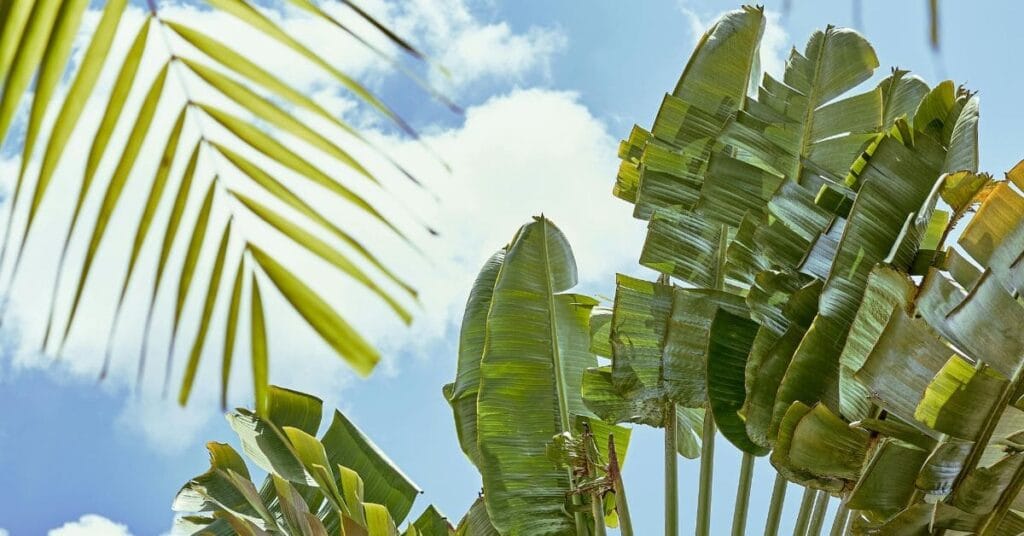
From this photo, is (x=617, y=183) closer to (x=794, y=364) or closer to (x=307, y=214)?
(x=794, y=364)

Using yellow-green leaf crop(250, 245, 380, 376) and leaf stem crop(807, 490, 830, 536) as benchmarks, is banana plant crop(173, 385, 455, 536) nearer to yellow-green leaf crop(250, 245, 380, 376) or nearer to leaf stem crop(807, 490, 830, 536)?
leaf stem crop(807, 490, 830, 536)

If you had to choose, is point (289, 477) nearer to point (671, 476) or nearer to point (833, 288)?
point (671, 476)

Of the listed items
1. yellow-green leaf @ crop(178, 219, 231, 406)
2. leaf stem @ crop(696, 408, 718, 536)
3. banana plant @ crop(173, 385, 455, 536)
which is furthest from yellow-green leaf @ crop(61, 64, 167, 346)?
leaf stem @ crop(696, 408, 718, 536)

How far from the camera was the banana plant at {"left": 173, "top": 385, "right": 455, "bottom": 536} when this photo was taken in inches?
134

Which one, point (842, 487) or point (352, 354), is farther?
point (842, 487)

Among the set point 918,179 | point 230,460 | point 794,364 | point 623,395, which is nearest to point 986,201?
point 918,179

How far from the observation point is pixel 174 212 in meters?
0.50

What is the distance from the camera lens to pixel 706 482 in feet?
11.9

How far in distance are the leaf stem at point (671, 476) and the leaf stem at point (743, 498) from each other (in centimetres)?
26

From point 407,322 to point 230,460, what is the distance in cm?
352

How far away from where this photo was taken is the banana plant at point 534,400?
3.63 metres

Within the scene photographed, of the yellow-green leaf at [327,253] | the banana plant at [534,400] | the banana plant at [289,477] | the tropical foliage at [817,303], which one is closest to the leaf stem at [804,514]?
the tropical foliage at [817,303]

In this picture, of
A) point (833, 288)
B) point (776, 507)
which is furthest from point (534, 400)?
point (833, 288)

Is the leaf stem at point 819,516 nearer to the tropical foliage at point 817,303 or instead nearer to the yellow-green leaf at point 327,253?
the tropical foliage at point 817,303
